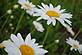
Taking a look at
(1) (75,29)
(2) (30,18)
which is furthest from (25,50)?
(1) (75,29)

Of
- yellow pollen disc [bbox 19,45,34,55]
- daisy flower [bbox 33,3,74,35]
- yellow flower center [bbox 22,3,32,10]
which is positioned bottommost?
yellow pollen disc [bbox 19,45,34,55]

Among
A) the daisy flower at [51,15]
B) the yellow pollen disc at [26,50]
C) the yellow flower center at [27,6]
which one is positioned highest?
the yellow flower center at [27,6]

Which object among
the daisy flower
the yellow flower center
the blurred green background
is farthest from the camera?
the blurred green background

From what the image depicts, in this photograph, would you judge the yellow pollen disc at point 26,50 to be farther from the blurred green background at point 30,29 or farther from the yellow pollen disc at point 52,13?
the blurred green background at point 30,29

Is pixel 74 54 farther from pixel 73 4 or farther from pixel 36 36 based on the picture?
pixel 73 4

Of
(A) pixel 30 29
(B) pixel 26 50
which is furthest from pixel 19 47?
(A) pixel 30 29

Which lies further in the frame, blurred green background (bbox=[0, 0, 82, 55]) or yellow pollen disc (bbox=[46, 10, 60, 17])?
blurred green background (bbox=[0, 0, 82, 55])

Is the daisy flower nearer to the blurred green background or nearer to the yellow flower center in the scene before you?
the yellow flower center

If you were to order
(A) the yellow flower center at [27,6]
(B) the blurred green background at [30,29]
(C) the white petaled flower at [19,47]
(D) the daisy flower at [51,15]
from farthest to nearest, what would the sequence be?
(B) the blurred green background at [30,29] < (A) the yellow flower center at [27,6] < (D) the daisy flower at [51,15] < (C) the white petaled flower at [19,47]

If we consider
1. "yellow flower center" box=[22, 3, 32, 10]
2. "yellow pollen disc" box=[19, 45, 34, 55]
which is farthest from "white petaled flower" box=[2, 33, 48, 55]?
"yellow flower center" box=[22, 3, 32, 10]

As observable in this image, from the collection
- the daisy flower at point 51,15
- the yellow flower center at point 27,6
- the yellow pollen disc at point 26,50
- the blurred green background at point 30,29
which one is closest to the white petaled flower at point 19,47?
the yellow pollen disc at point 26,50

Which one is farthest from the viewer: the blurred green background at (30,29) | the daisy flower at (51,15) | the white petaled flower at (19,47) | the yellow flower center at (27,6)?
the blurred green background at (30,29)

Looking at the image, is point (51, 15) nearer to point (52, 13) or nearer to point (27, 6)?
point (52, 13)
